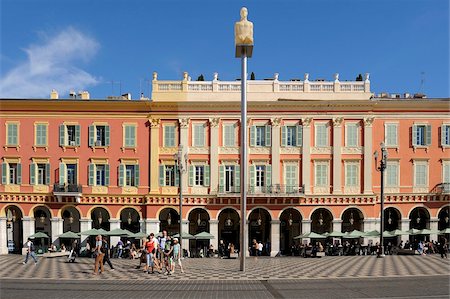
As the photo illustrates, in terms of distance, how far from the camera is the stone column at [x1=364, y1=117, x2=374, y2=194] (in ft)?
133

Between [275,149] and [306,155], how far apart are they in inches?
108

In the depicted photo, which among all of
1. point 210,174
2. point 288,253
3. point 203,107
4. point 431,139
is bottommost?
point 288,253

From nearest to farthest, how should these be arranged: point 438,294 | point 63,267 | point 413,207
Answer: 1. point 438,294
2. point 63,267
3. point 413,207

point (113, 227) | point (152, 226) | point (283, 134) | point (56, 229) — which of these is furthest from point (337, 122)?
point (56, 229)

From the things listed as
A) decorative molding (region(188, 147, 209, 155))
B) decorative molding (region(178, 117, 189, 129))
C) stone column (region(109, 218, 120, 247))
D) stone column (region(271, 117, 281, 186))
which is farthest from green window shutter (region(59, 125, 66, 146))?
stone column (region(271, 117, 281, 186))

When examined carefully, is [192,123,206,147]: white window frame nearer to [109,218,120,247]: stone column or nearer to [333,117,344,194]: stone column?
[109,218,120,247]: stone column

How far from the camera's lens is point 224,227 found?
41875mm

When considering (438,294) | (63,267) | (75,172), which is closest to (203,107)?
(75,172)

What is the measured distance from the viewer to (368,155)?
40.7 meters

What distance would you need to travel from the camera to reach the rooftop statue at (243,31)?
22250mm

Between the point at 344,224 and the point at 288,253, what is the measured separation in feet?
18.6

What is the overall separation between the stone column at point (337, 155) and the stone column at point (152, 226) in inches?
619

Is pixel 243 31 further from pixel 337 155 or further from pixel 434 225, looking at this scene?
pixel 434 225

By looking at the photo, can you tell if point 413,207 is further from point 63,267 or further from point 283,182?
point 63,267
